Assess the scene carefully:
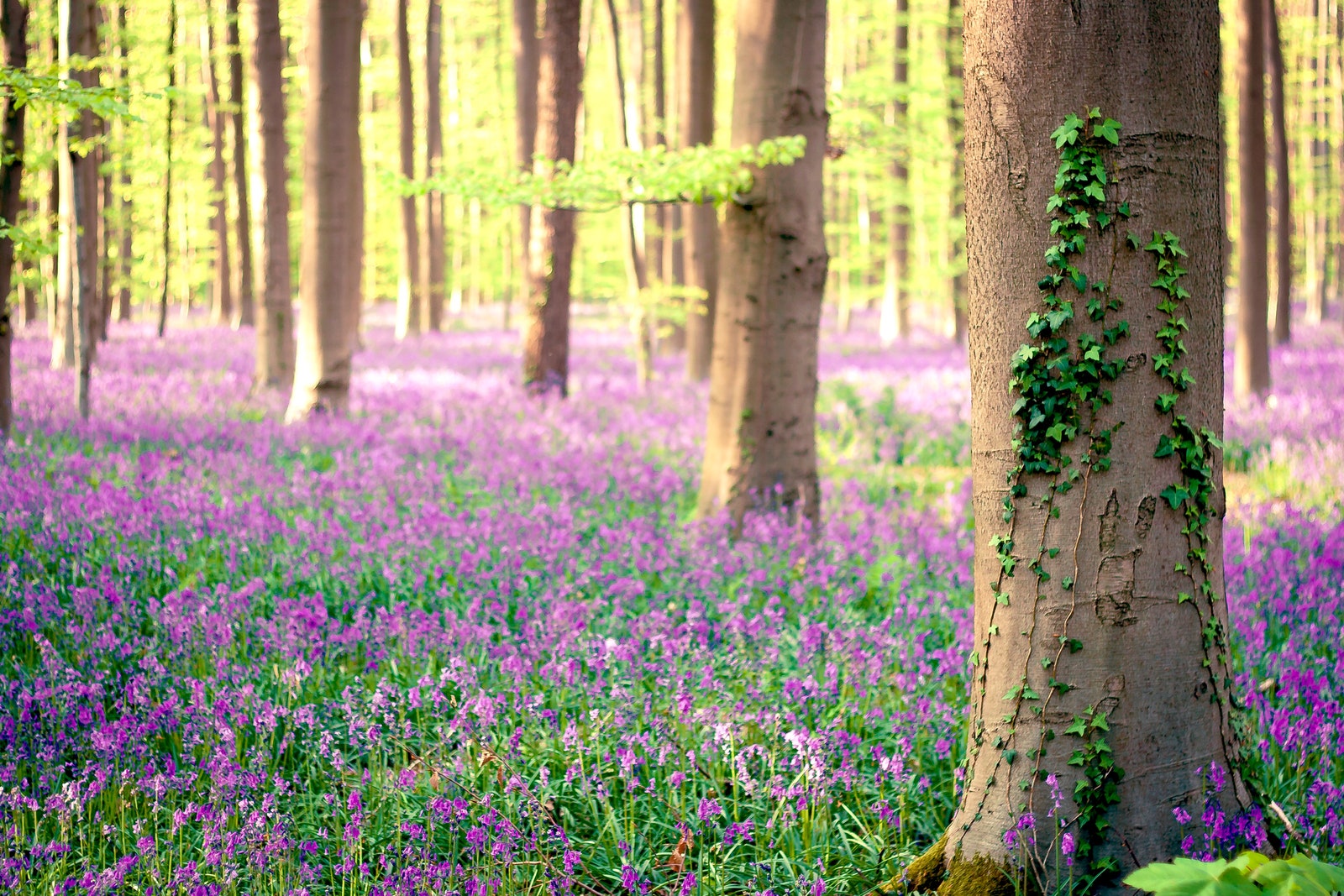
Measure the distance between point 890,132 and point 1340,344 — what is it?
1449 centimetres

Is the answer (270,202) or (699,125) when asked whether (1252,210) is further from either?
(270,202)

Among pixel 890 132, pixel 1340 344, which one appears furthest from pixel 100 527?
pixel 1340 344

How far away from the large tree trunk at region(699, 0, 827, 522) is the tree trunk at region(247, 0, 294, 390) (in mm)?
7409

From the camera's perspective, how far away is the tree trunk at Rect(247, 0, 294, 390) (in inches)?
463

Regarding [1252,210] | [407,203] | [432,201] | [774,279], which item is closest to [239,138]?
[407,203]

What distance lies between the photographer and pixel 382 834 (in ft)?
9.89

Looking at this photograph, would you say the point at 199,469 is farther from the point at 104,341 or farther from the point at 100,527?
the point at 104,341

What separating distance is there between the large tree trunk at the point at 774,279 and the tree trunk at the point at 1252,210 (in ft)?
29.2

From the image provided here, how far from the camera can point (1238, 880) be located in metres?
1.66

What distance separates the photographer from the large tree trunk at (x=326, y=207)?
393 inches

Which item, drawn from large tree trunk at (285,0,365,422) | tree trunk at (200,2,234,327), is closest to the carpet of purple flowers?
large tree trunk at (285,0,365,422)

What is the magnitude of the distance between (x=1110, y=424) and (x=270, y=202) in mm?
11812

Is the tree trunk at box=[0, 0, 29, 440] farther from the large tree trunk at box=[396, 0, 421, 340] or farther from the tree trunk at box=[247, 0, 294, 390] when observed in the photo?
the large tree trunk at box=[396, 0, 421, 340]

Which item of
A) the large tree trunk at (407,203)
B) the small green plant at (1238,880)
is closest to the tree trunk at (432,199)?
the large tree trunk at (407,203)
